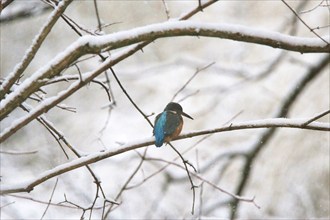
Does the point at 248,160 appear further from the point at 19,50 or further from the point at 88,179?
the point at 19,50

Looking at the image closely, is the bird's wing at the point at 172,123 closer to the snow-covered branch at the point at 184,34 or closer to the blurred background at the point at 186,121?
the snow-covered branch at the point at 184,34

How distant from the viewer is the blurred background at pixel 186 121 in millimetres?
7059

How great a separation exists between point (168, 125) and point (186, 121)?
5.68 metres

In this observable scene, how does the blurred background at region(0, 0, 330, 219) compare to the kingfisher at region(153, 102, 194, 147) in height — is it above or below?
below

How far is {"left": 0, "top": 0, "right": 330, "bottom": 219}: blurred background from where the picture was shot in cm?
706

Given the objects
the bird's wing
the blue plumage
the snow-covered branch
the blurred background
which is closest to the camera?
the snow-covered branch

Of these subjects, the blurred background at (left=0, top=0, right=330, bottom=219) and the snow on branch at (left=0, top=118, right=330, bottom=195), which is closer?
the snow on branch at (left=0, top=118, right=330, bottom=195)

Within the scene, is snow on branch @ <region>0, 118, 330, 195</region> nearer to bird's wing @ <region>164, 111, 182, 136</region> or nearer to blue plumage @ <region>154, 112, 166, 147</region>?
blue plumage @ <region>154, 112, 166, 147</region>

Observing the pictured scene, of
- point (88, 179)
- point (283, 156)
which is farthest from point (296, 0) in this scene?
point (88, 179)

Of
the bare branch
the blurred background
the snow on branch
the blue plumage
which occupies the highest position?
the bare branch

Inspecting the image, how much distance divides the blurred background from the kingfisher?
10.2ft

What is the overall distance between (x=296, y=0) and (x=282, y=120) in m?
6.53

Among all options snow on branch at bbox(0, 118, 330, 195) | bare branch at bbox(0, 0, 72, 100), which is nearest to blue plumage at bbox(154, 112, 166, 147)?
snow on branch at bbox(0, 118, 330, 195)

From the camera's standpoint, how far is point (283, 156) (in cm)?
718
